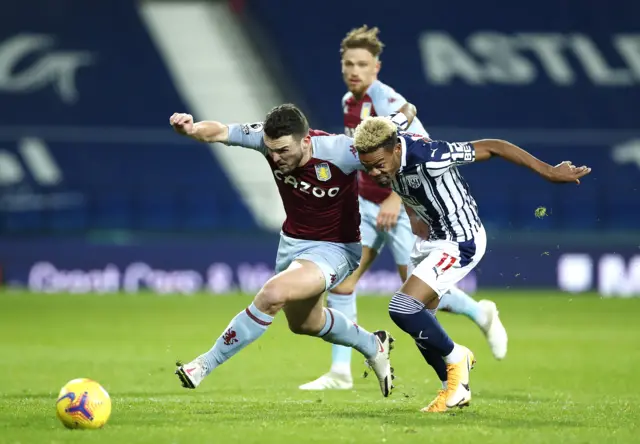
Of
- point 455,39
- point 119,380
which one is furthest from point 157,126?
point 119,380

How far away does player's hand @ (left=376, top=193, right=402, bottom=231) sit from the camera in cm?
814

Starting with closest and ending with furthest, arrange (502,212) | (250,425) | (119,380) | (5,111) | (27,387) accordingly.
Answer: (250,425) < (27,387) < (119,380) < (502,212) < (5,111)

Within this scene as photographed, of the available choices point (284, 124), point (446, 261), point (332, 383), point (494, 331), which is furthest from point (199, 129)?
point (494, 331)

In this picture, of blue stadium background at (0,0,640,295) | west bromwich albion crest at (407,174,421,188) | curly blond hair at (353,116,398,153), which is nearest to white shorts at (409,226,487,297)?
west bromwich albion crest at (407,174,421,188)

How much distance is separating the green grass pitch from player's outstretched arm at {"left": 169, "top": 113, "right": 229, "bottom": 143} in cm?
158

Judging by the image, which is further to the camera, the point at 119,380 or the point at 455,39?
the point at 455,39

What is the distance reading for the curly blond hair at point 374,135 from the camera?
6.26 m

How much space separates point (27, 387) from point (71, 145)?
1455 cm

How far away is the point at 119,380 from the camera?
8539mm

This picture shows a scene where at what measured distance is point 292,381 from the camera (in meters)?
8.55

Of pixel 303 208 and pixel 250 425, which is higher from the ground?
pixel 303 208

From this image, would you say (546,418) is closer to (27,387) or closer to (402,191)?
(402,191)

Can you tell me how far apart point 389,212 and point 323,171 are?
1479mm

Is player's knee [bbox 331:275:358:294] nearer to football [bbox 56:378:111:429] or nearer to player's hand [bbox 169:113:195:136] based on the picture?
player's hand [bbox 169:113:195:136]
